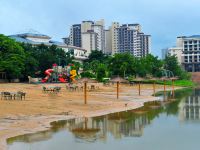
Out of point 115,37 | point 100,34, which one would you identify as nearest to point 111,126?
point 100,34

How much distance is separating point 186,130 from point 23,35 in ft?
298

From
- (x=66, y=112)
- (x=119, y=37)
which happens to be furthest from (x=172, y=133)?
(x=119, y=37)

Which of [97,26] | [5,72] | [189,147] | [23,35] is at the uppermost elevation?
[97,26]

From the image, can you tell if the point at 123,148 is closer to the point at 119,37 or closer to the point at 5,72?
the point at 5,72

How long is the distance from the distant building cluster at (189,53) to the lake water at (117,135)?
5451 inches

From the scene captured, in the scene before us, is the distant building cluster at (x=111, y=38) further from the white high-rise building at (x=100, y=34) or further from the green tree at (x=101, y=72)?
the green tree at (x=101, y=72)

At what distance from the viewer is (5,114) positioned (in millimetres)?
25234

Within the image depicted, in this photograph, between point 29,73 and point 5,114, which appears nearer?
point 5,114

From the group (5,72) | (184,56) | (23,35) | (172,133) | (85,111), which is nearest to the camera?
(172,133)

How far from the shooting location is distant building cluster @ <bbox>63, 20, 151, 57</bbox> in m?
172

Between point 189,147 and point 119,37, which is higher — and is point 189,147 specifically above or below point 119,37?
below

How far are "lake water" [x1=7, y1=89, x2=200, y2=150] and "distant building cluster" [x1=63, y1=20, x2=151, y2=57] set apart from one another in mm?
140928

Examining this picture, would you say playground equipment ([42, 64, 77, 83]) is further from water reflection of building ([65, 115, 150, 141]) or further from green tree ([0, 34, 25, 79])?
water reflection of building ([65, 115, 150, 141])

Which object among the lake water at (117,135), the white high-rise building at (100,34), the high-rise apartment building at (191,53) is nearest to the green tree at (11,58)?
the lake water at (117,135)
